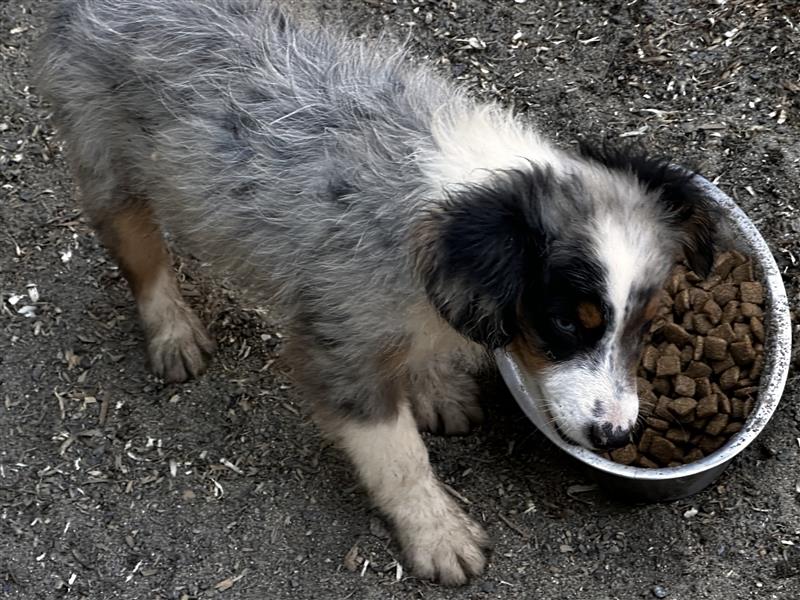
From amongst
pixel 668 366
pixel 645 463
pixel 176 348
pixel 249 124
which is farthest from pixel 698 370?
pixel 176 348

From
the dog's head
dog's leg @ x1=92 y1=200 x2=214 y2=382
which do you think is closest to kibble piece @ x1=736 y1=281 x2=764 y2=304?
the dog's head

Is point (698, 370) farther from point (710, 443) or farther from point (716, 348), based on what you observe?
point (710, 443)

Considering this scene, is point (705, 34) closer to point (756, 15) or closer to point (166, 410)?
point (756, 15)

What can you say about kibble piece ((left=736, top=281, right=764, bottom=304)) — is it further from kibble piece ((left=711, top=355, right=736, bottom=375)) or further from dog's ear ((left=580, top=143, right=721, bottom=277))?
dog's ear ((left=580, top=143, right=721, bottom=277))

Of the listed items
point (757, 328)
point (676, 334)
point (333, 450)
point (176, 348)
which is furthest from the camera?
point (176, 348)

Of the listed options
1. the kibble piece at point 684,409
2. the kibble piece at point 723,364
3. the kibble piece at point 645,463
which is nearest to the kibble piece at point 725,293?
the kibble piece at point 723,364

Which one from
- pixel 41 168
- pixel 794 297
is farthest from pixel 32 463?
pixel 794 297

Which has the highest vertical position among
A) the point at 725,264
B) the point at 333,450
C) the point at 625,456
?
the point at 725,264

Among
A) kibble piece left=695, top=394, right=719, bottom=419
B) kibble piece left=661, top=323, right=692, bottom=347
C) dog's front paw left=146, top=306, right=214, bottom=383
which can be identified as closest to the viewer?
kibble piece left=695, top=394, right=719, bottom=419
